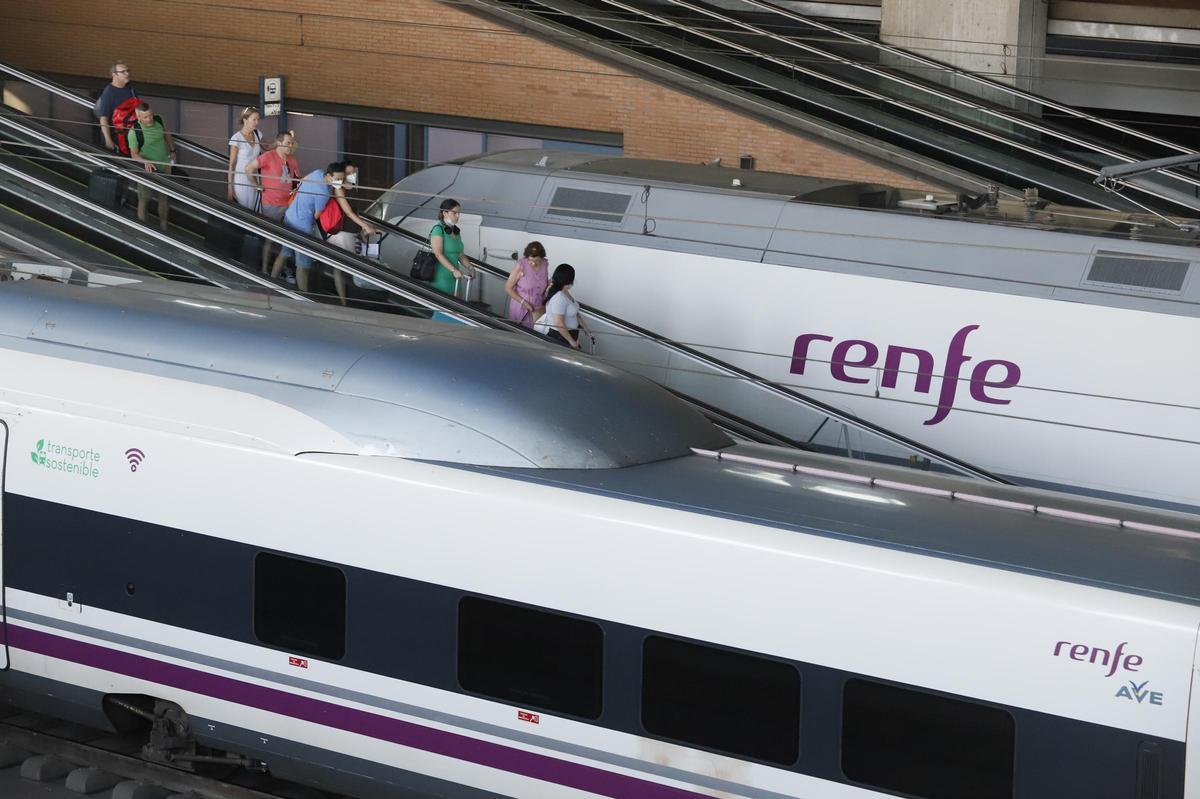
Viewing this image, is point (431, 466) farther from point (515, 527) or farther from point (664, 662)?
point (664, 662)

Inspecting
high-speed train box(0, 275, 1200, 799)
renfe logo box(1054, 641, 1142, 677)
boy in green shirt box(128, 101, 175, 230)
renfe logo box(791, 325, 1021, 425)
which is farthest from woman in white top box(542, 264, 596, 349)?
renfe logo box(1054, 641, 1142, 677)

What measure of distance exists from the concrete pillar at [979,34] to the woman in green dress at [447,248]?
37.3 feet

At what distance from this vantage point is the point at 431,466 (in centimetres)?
802

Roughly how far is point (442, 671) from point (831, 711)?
206cm

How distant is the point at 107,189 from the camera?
14359mm

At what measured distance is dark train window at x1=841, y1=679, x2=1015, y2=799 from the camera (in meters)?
6.58

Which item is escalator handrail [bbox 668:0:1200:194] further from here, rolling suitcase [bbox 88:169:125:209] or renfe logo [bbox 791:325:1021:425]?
rolling suitcase [bbox 88:169:125:209]

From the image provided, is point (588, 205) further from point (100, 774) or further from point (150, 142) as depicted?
point (100, 774)

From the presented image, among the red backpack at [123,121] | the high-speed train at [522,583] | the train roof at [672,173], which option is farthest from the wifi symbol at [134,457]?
the red backpack at [123,121]

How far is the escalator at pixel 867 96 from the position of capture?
2098 cm

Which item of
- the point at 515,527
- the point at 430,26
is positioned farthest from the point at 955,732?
the point at 430,26

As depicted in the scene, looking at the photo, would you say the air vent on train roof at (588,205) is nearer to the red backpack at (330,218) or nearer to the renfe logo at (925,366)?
the red backpack at (330,218)

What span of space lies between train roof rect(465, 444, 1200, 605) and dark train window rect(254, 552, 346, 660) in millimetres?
1131

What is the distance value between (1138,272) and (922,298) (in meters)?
1.73
